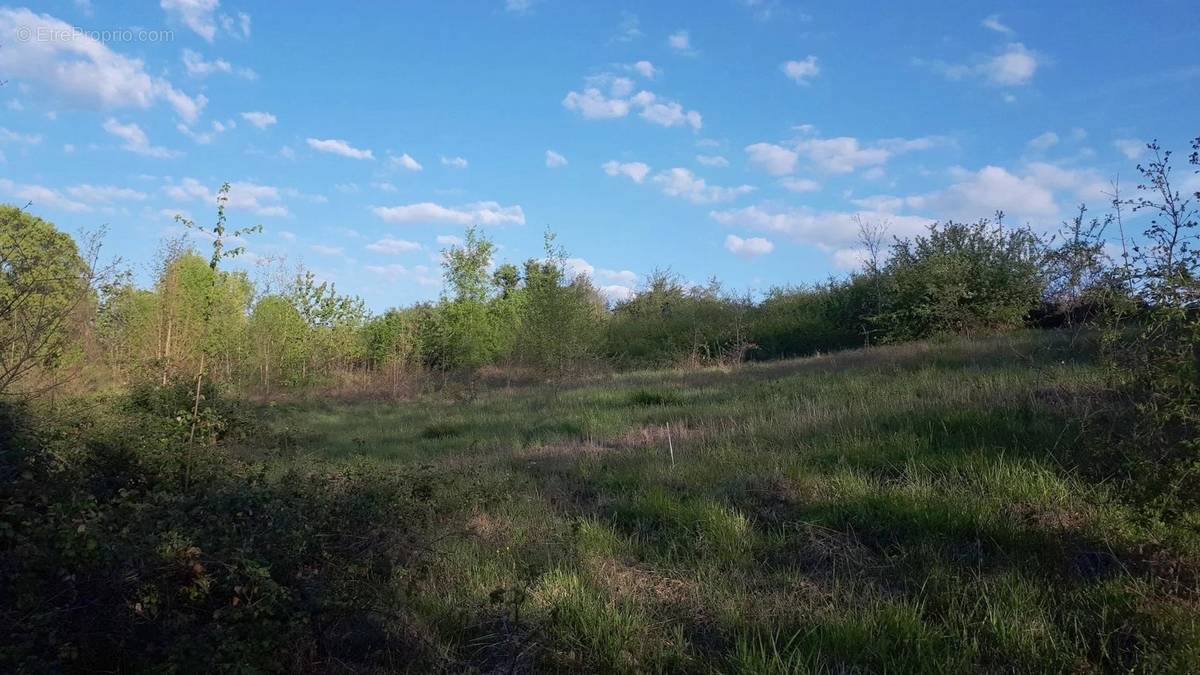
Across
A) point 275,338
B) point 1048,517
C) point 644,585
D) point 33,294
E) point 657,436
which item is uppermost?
point 275,338

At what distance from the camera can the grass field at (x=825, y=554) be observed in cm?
309

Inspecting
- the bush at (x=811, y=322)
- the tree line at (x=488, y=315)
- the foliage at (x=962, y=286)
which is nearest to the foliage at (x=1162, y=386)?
the tree line at (x=488, y=315)

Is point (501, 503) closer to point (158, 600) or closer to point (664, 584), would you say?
point (664, 584)

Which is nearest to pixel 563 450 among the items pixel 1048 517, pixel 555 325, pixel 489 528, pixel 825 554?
pixel 489 528

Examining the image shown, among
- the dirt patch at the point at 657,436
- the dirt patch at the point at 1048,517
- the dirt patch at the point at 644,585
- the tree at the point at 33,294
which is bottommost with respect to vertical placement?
the dirt patch at the point at 644,585

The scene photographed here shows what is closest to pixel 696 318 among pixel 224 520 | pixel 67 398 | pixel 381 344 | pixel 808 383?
pixel 381 344

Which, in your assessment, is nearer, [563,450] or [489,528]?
[489,528]

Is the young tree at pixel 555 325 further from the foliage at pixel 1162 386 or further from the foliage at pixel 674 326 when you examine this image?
the foliage at pixel 1162 386

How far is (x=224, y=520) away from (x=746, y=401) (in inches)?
304

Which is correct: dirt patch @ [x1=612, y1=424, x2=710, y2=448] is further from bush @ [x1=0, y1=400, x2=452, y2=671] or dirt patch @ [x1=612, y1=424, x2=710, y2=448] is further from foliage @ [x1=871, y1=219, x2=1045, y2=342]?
foliage @ [x1=871, y1=219, x2=1045, y2=342]

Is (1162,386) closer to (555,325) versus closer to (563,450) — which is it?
(563,450)

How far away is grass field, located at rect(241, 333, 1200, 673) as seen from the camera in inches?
121

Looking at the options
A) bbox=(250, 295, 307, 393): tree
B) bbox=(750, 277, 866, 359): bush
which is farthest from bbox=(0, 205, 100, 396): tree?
bbox=(750, 277, 866, 359): bush

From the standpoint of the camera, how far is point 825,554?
4.04 m
